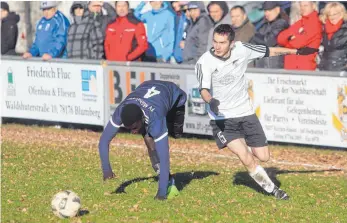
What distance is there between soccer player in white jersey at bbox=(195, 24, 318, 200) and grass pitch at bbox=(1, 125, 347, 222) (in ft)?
1.96

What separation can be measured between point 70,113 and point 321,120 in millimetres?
6017

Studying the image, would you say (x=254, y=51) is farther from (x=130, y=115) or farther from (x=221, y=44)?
(x=130, y=115)

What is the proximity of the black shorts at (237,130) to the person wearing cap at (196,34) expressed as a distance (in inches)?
246

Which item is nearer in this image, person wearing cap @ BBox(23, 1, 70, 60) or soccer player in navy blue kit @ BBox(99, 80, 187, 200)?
soccer player in navy blue kit @ BBox(99, 80, 187, 200)

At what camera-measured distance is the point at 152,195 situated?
40.2 ft

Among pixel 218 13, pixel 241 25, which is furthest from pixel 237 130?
pixel 218 13

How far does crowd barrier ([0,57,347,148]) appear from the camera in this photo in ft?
53.9

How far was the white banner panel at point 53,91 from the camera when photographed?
1923cm

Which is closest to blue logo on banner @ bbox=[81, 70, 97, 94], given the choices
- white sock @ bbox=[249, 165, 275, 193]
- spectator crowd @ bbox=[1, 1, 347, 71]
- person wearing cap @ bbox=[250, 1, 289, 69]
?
spectator crowd @ bbox=[1, 1, 347, 71]

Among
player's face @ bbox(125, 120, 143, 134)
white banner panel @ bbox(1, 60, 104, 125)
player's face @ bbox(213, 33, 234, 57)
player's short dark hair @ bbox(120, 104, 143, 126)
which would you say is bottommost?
white banner panel @ bbox(1, 60, 104, 125)

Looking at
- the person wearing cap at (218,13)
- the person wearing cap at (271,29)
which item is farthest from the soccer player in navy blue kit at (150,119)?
the person wearing cap at (218,13)

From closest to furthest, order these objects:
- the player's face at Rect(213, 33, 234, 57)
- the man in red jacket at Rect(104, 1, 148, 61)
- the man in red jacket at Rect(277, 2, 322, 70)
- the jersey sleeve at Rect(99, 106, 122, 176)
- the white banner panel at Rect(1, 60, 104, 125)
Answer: the jersey sleeve at Rect(99, 106, 122, 176)
the player's face at Rect(213, 33, 234, 57)
the man in red jacket at Rect(277, 2, 322, 70)
the man in red jacket at Rect(104, 1, 148, 61)
the white banner panel at Rect(1, 60, 104, 125)

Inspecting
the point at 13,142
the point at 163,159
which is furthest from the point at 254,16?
the point at 163,159

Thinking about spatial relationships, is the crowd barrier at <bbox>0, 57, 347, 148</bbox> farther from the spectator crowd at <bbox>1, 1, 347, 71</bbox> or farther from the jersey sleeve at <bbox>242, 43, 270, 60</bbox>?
the jersey sleeve at <bbox>242, 43, 270, 60</bbox>
